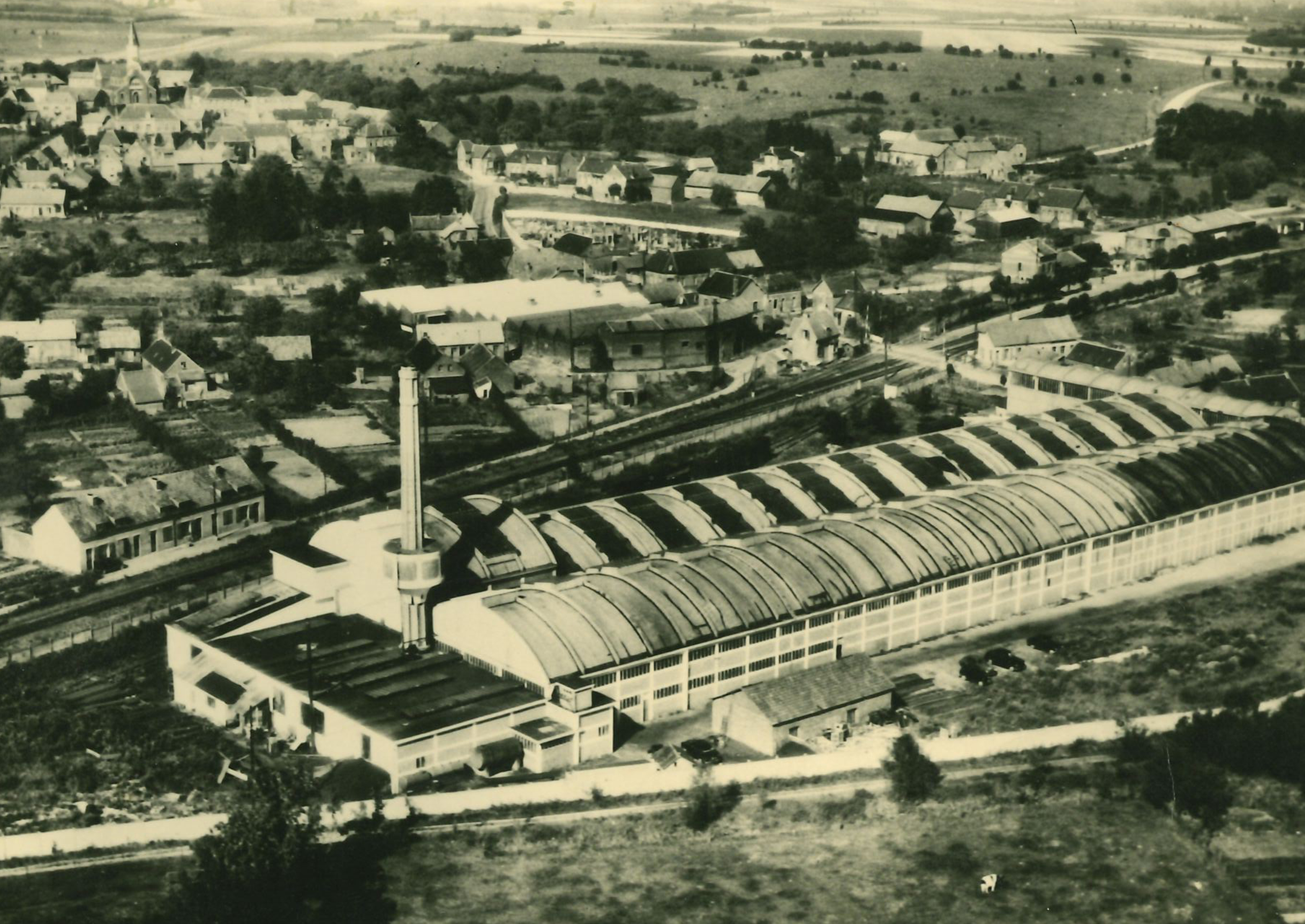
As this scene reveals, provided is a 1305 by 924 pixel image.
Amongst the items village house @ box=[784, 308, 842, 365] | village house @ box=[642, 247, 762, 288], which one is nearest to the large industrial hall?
village house @ box=[784, 308, 842, 365]

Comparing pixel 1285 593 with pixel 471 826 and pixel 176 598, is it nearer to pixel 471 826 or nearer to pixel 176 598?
pixel 471 826

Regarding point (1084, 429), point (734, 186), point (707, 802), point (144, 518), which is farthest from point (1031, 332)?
point (707, 802)

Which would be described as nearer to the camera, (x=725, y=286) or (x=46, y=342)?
(x=46, y=342)

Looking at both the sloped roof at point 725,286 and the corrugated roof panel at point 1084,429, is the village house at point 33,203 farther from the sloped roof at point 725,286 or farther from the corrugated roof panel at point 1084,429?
the corrugated roof panel at point 1084,429

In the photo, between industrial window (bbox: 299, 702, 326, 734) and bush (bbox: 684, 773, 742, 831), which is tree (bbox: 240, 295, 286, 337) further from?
bush (bbox: 684, 773, 742, 831)

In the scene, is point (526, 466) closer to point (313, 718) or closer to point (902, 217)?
point (313, 718)
